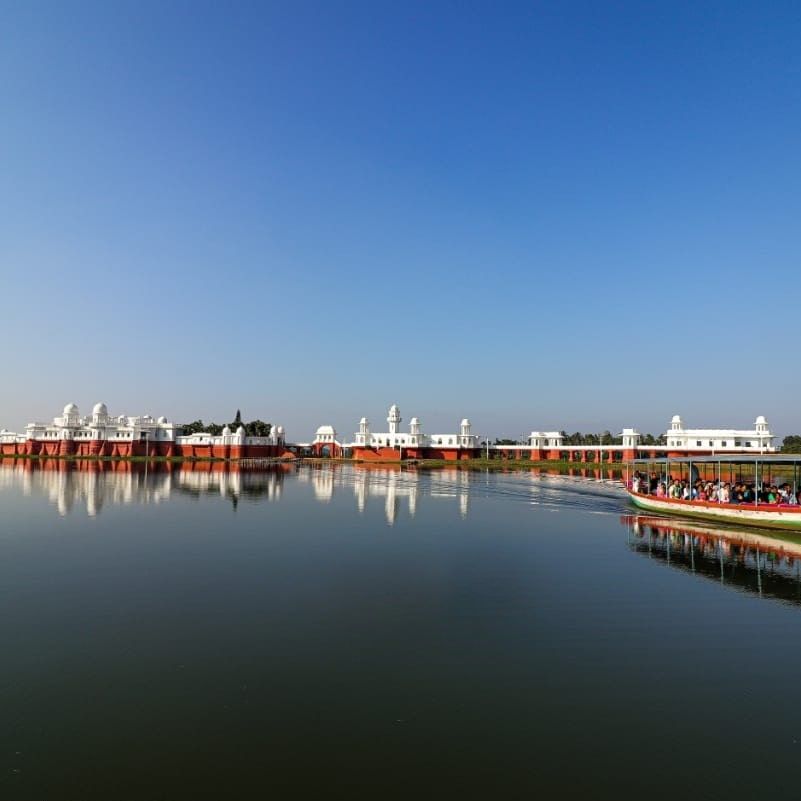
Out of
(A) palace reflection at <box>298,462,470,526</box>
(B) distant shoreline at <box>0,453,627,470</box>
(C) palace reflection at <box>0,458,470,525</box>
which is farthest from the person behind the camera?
(B) distant shoreline at <box>0,453,627,470</box>

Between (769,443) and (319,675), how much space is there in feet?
296

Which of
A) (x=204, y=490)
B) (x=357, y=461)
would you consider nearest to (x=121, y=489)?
(x=204, y=490)

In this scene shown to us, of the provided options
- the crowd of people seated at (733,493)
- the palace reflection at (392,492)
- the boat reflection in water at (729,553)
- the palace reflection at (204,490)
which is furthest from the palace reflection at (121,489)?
the crowd of people seated at (733,493)

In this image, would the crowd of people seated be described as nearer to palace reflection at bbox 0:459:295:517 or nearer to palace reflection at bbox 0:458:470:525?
palace reflection at bbox 0:458:470:525

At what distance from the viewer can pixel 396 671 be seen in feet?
33.4

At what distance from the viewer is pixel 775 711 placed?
9078 mm

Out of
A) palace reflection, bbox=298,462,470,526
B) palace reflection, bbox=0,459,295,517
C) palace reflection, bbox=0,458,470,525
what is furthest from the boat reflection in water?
palace reflection, bbox=0,459,295,517

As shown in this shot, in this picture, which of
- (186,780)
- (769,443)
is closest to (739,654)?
(186,780)

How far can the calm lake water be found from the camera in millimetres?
7297

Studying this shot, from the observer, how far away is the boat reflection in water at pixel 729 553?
16750 mm

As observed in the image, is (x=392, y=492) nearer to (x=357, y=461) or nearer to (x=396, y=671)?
(x=396, y=671)

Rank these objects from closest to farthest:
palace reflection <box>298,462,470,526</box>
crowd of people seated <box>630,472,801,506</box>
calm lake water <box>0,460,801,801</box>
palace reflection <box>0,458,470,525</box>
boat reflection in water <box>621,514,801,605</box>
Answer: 1. calm lake water <box>0,460,801,801</box>
2. boat reflection in water <box>621,514,801,605</box>
3. crowd of people seated <box>630,472,801,506</box>
4. palace reflection <box>298,462,470,526</box>
5. palace reflection <box>0,458,470,525</box>

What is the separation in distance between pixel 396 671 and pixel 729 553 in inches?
621

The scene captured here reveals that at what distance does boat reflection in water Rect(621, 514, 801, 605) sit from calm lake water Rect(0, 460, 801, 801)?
17 cm
